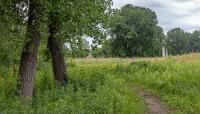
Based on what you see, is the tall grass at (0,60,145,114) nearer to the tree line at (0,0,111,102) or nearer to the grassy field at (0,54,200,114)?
the grassy field at (0,54,200,114)

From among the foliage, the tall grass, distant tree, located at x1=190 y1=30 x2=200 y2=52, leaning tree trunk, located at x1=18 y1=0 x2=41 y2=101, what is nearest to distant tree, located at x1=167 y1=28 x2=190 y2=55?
the foliage

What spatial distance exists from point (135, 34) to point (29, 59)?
6725 centimetres

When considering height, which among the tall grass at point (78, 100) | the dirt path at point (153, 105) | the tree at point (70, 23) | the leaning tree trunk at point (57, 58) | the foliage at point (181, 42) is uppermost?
the foliage at point (181, 42)

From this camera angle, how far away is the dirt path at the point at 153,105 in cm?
1808

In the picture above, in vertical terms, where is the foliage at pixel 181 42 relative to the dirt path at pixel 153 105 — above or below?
above

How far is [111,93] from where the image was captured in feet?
62.5

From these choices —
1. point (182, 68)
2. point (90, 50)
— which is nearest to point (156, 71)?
point (182, 68)

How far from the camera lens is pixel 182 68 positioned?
28328 mm

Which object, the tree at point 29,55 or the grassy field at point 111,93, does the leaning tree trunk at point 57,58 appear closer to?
the grassy field at point 111,93

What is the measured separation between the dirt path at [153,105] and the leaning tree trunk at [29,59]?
15.9ft

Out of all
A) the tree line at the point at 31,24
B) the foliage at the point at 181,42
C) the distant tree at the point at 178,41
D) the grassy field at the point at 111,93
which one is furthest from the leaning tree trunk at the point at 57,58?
the distant tree at the point at 178,41

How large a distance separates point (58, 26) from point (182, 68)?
11097 mm

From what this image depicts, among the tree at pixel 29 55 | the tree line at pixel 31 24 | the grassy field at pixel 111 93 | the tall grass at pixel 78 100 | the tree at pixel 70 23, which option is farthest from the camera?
the tree at pixel 29 55

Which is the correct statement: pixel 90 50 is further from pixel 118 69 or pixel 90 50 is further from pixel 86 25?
pixel 118 69
